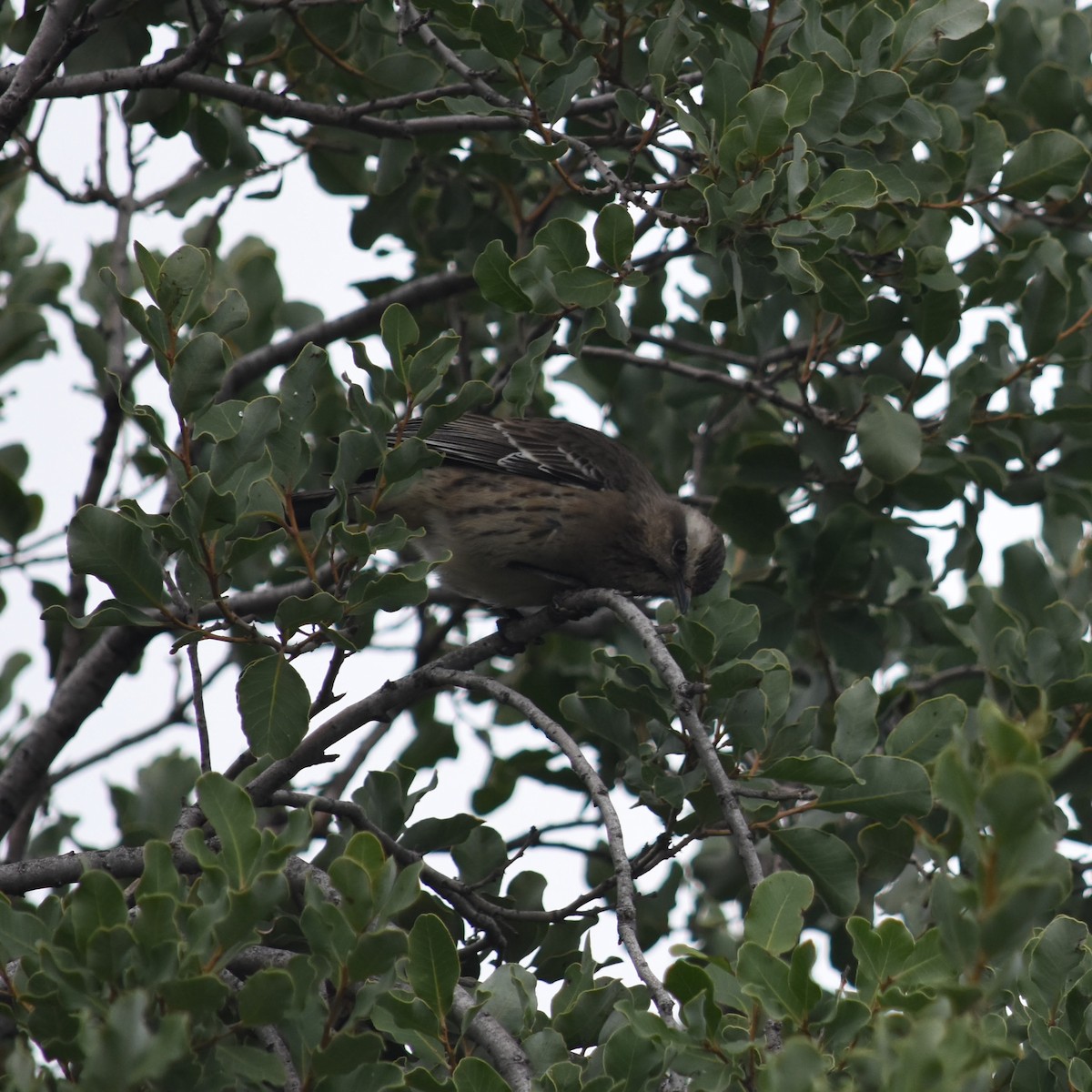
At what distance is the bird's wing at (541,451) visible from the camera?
6438 millimetres

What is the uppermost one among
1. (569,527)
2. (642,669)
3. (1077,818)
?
(569,527)

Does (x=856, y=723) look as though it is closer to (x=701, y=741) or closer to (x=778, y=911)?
(x=701, y=741)

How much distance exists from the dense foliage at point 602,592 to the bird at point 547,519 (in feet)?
0.71

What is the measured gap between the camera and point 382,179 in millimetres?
5074

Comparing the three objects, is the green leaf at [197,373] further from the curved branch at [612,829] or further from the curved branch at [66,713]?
the curved branch at [66,713]

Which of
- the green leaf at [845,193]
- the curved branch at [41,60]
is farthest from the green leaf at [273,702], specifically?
the curved branch at [41,60]

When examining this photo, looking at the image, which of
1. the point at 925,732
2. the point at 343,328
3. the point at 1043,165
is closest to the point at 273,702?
the point at 925,732

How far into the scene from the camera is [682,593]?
235 inches

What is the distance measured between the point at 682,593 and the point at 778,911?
11.4ft

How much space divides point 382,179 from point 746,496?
1.81 meters

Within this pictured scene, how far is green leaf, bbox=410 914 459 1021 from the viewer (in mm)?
2527

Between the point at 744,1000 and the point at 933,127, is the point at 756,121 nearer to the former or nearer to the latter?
the point at 933,127

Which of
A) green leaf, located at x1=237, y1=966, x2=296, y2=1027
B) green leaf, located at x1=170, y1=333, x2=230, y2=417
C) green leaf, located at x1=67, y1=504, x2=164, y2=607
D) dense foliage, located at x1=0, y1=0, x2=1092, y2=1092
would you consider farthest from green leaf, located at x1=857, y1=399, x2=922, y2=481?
green leaf, located at x1=237, y1=966, x2=296, y2=1027

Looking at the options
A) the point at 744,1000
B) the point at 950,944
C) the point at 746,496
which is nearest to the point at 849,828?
the point at 746,496
